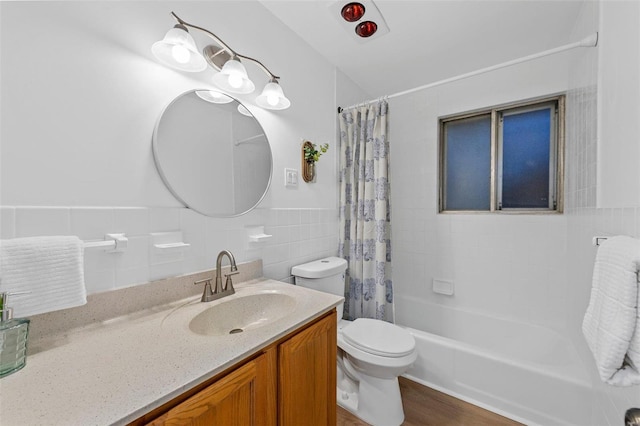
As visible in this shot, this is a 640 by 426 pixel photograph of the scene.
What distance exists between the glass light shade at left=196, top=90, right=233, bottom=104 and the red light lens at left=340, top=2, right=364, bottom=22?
802 mm

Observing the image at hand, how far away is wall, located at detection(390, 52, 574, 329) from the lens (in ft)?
6.05

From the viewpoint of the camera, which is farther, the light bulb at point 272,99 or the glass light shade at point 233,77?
the light bulb at point 272,99

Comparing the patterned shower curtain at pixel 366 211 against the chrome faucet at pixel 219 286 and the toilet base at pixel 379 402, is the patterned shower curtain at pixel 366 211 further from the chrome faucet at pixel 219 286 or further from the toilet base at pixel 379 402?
the chrome faucet at pixel 219 286

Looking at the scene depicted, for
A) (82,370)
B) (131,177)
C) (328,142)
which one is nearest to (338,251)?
(328,142)

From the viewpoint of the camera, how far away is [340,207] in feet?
6.63

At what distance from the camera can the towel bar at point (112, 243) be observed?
81 centimetres

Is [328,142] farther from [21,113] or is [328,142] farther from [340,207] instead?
[21,113]

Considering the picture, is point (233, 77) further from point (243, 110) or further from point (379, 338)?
point (379, 338)

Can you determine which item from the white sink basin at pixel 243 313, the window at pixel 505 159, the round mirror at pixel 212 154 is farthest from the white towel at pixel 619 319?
the window at pixel 505 159

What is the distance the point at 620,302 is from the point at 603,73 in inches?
42.5

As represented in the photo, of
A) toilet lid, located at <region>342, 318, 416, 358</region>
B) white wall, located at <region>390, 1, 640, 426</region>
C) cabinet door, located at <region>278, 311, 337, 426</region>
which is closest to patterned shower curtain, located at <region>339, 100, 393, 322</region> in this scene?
toilet lid, located at <region>342, 318, 416, 358</region>

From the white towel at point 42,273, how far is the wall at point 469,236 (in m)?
2.32

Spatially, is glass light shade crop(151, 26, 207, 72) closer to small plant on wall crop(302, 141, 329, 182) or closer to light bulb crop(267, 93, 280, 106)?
light bulb crop(267, 93, 280, 106)

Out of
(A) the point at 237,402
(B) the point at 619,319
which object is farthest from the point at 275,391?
(B) the point at 619,319
